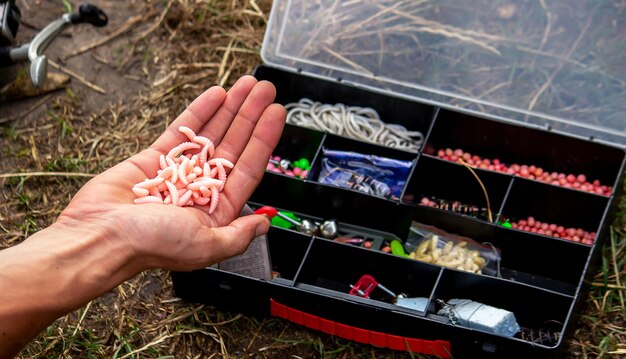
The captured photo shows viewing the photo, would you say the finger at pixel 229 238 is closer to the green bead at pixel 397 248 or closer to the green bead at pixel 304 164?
the green bead at pixel 397 248

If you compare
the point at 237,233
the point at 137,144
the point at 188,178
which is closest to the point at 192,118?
the point at 188,178

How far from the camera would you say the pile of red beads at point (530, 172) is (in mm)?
3576

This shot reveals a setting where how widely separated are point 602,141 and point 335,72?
134cm

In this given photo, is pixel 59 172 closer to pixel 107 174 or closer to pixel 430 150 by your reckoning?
pixel 107 174

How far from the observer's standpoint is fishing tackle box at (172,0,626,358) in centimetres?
299

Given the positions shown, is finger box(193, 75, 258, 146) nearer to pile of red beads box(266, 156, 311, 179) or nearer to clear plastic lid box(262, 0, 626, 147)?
pile of red beads box(266, 156, 311, 179)

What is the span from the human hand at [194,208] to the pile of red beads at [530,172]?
1.11 metres

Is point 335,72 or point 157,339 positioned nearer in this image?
point 157,339

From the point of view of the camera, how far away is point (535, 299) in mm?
2998

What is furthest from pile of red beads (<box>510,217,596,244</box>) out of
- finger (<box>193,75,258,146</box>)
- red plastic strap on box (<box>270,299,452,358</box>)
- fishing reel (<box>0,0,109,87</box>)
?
fishing reel (<box>0,0,109,87</box>)

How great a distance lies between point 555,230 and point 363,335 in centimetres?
112

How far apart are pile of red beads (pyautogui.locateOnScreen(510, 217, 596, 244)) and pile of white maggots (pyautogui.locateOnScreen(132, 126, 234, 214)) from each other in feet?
4.78

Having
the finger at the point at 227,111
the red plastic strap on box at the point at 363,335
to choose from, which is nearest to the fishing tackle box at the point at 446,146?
the red plastic strap on box at the point at 363,335

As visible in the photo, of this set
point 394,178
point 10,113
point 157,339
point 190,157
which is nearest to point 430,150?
point 394,178
